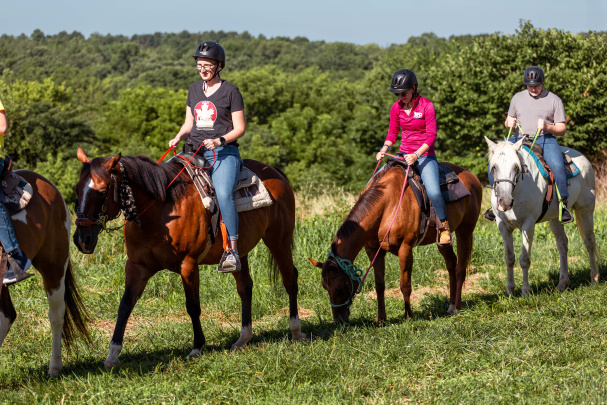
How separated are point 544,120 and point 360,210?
321 cm

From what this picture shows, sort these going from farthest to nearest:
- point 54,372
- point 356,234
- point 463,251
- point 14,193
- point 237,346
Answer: point 463,251, point 356,234, point 237,346, point 54,372, point 14,193

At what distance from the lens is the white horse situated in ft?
25.3

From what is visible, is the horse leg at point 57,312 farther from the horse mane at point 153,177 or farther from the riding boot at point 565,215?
the riding boot at point 565,215

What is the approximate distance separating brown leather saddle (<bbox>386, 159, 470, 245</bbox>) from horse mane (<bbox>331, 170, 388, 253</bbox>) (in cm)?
37

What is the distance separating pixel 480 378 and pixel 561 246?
16.6ft

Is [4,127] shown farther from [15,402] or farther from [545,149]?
[545,149]

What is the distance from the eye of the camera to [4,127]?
15.8 feet

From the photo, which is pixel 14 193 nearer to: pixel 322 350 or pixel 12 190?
pixel 12 190

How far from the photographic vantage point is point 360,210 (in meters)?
6.88

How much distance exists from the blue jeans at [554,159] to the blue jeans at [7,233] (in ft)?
19.6

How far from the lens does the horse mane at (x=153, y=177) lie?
529cm

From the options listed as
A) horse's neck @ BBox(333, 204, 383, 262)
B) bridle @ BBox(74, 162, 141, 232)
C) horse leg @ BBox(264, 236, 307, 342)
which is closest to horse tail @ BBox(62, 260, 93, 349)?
bridle @ BBox(74, 162, 141, 232)

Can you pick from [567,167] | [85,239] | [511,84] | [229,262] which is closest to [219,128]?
Answer: [229,262]

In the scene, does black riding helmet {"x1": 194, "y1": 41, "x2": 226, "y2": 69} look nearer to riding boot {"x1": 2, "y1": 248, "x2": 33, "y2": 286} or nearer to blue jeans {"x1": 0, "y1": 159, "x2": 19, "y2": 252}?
blue jeans {"x1": 0, "y1": 159, "x2": 19, "y2": 252}
